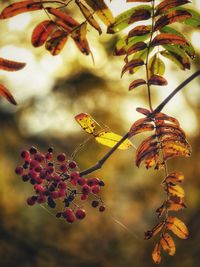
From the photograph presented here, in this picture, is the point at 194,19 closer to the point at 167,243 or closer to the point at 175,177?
the point at 175,177

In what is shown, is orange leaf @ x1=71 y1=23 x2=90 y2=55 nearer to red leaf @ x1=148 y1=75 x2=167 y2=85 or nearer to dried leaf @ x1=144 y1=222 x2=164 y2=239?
red leaf @ x1=148 y1=75 x2=167 y2=85

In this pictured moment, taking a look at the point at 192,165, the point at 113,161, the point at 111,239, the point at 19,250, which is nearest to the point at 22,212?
the point at 19,250

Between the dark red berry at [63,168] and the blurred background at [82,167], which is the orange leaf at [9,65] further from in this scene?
the blurred background at [82,167]

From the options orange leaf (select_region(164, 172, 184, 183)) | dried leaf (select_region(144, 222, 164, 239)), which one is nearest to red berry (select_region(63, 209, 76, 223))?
dried leaf (select_region(144, 222, 164, 239))

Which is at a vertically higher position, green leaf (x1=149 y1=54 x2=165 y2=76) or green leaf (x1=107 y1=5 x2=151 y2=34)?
green leaf (x1=107 y1=5 x2=151 y2=34)

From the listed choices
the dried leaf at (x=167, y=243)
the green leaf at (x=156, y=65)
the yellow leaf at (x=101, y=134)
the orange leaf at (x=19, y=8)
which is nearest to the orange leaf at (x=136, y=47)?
the green leaf at (x=156, y=65)
